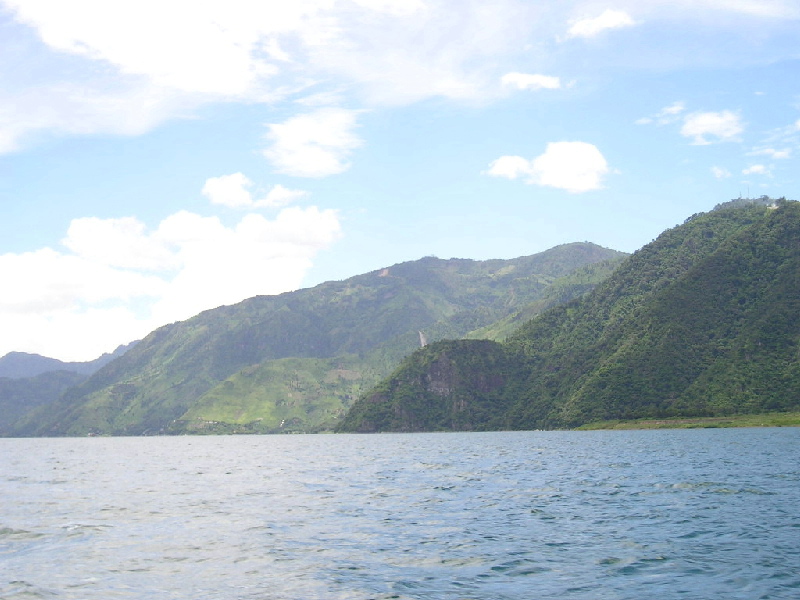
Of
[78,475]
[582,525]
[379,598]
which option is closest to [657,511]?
[582,525]

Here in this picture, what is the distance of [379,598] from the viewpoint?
40.0 m

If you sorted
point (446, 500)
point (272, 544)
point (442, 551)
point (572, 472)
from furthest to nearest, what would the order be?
point (572, 472), point (446, 500), point (272, 544), point (442, 551)

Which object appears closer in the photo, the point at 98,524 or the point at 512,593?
the point at 512,593

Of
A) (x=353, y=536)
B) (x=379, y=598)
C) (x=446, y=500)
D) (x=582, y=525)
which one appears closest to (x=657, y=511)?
(x=582, y=525)

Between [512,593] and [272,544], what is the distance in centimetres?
2372

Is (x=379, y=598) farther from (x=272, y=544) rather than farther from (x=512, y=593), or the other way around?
(x=272, y=544)

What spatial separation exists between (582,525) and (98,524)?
43.9 meters

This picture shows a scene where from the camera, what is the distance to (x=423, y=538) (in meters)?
57.9

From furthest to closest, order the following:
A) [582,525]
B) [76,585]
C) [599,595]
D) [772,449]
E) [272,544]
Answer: [772,449] → [582,525] → [272,544] → [76,585] → [599,595]

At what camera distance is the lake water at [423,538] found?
140ft

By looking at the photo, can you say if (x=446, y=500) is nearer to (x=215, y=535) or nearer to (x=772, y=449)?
(x=215, y=535)

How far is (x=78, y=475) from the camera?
142 metres

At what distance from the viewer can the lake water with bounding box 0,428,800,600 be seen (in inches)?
1683

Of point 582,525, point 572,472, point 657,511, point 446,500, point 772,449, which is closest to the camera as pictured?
point 582,525
